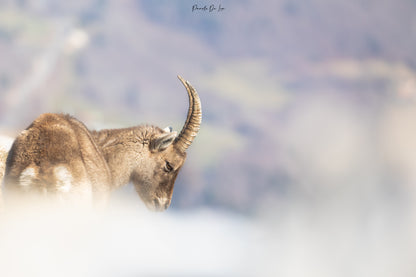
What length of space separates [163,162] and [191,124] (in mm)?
1491

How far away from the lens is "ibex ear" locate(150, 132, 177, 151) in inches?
718

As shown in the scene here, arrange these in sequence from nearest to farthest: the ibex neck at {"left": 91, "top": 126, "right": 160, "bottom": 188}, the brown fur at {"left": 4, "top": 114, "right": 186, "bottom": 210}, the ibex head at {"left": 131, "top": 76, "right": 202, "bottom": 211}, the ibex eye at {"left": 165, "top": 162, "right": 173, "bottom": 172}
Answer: the brown fur at {"left": 4, "top": 114, "right": 186, "bottom": 210}, the ibex neck at {"left": 91, "top": 126, "right": 160, "bottom": 188}, the ibex head at {"left": 131, "top": 76, "right": 202, "bottom": 211}, the ibex eye at {"left": 165, "top": 162, "right": 173, "bottom": 172}

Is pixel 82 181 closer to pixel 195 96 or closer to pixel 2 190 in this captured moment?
pixel 2 190

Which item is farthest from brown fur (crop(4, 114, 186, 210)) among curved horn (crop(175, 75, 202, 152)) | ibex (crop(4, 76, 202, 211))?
curved horn (crop(175, 75, 202, 152))

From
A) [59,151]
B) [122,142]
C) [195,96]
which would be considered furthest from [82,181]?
[195,96]

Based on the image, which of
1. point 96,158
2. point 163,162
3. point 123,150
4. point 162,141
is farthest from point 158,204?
point 96,158

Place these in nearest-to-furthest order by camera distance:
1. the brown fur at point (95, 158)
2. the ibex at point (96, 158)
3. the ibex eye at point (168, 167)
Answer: the ibex at point (96, 158)
the brown fur at point (95, 158)
the ibex eye at point (168, 167)

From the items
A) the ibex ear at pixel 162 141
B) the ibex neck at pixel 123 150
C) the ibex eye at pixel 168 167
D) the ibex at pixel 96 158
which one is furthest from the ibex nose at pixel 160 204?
the ibex ear at pixel 162 141

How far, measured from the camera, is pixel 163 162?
1894cm

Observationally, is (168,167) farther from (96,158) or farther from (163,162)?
(96,158)

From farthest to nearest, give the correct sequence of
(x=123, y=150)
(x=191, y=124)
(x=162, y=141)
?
(x=191, y=124) < (x=123, y=150) < (x=162, y=141)

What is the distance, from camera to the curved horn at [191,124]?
63.1 feet

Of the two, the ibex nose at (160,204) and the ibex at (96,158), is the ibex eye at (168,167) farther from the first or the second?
the ibex nose at (160,204)

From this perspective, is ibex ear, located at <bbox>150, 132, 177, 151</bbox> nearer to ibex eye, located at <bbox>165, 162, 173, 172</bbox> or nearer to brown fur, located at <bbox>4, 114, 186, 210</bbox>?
brown fur, located at <bbox>4, 114, 186, 210</bbox>
